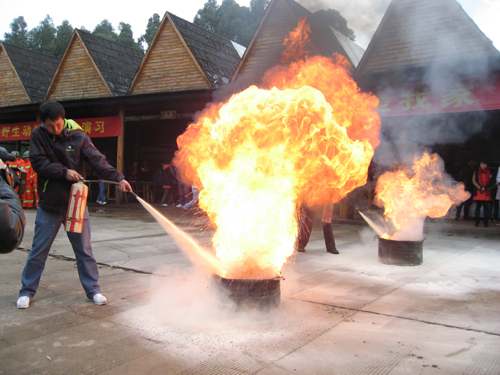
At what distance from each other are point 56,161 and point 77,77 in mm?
15893

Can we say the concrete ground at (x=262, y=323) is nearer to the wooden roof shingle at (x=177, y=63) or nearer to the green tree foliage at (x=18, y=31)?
the wooden roof shingle at (x=177, y=63)

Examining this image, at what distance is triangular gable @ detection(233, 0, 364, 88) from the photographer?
44.7 feet

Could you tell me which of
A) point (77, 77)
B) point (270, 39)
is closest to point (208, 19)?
point (77, 77)

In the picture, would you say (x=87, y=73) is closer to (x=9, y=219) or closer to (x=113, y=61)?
(x=113, y=61)

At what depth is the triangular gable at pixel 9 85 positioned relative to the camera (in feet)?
64.2

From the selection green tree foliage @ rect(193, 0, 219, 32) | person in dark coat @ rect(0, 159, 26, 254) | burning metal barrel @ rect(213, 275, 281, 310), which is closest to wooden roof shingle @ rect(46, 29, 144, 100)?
burning metal barrel @ rect(213, 275, 281, 310)

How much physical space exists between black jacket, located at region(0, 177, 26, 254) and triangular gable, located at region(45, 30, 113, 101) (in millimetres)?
16095

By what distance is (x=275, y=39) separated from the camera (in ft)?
46.5

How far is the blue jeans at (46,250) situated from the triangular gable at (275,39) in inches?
405

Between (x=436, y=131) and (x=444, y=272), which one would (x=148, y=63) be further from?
(x=444, y=272)

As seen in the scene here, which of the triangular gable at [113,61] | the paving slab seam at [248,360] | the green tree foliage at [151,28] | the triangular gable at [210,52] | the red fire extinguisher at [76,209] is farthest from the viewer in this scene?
the green tree foliage at [151,28]

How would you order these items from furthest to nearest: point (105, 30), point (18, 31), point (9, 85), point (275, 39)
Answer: point (18, 31), point (105, 30), point (9, 85), point (275, 39)

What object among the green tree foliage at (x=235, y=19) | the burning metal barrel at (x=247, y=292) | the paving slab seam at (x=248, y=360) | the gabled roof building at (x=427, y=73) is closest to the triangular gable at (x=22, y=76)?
the gabled roof building at (x=427, y=73)

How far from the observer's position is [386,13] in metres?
11.1
